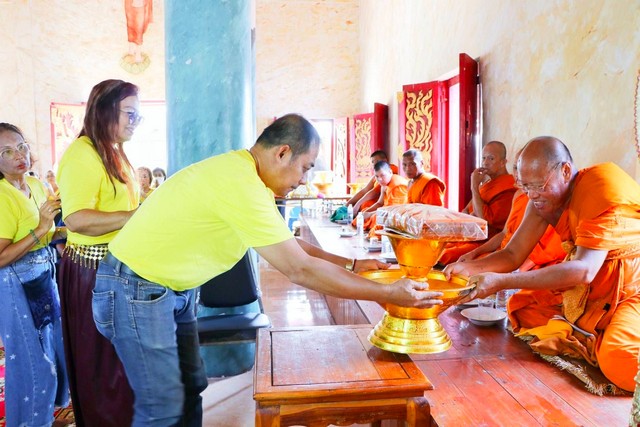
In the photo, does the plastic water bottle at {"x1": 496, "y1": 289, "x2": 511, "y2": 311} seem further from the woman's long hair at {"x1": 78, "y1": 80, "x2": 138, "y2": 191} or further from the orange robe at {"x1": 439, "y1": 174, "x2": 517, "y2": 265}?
the woman's long hair at {"x1": 78, "y1": 80, "x2": 138, "y2": 191}

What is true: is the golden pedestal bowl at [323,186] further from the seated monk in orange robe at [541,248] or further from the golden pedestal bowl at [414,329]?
the golden pedestal bowl at [414,329]

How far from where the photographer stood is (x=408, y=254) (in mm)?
1604

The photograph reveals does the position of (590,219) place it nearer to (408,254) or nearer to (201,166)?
(408,254)

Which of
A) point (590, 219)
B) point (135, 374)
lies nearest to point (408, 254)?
point (590, 219)

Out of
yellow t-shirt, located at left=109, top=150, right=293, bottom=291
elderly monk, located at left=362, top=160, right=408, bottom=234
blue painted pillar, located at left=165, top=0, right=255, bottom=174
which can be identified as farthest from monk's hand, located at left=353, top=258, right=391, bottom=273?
elderly monk, located at left=362, top=160, right=408, bottom=234

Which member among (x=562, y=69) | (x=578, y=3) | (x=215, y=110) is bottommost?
(x=215, y=110)

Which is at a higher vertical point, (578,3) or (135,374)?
(578,3)

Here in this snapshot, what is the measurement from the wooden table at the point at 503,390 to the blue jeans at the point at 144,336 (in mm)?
816

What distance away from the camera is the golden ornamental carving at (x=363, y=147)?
935 cm

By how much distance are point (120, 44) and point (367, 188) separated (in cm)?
610

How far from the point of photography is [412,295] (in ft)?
4.65

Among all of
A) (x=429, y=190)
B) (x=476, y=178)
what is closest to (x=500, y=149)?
(x=476, y=178)

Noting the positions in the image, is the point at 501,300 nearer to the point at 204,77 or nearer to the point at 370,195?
the point at 204,77

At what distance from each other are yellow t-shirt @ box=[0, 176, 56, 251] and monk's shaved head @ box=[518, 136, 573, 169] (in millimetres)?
2145
